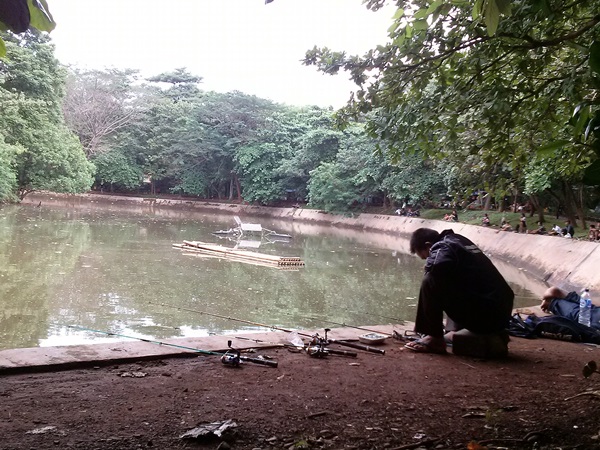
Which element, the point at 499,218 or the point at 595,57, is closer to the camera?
the point at 595,57

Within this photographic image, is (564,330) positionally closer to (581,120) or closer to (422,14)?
(422,14)

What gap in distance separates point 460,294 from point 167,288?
5982 millimetres

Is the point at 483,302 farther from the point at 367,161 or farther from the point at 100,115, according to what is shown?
the point at 100,115

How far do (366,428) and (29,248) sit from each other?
11.5 meters

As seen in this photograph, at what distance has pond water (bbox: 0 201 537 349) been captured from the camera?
6.25 metres

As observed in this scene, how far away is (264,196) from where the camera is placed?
31312 millimetres

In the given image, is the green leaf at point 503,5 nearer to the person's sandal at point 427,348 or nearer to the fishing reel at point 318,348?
the fishing reel at point 318,348

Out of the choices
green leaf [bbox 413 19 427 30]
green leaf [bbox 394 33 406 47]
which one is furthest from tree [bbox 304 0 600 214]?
green leaf [bbox 413 19 427 30]

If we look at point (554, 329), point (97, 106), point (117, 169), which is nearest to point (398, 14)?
point (554, 329)

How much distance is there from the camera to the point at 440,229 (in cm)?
1961

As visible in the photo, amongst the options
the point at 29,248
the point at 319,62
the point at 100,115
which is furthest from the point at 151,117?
the point at 319,62

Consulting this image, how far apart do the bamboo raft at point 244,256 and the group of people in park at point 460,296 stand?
328 inches

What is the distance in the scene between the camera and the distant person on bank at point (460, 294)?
11.2ft

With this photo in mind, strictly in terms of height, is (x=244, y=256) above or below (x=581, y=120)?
below
